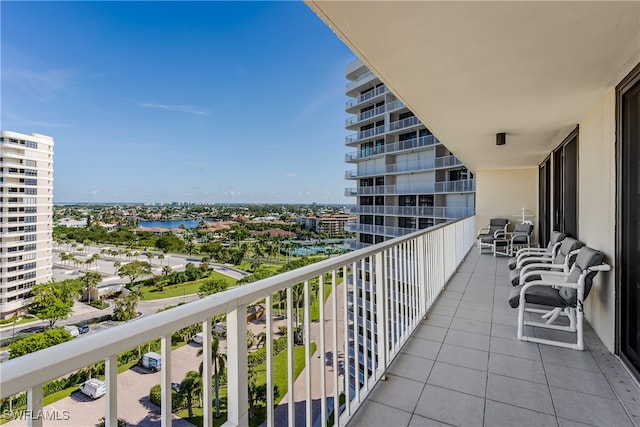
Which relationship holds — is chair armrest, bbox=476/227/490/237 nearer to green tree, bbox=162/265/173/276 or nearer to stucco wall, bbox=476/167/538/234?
stucco wall, bbox=476/167/538/234

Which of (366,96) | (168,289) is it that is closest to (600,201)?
(168,289)

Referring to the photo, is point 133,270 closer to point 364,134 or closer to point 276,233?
point 276,233

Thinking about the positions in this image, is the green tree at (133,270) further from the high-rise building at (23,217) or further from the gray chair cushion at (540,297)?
the gray chair cushion at (540,297)

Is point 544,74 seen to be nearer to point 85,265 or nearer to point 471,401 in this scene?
point 471,401

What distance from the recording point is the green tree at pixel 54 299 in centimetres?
210

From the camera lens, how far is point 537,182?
8.20 meters

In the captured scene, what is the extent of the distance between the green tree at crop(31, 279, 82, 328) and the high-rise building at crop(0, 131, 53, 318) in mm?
122

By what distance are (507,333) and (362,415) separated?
1954 millimetres

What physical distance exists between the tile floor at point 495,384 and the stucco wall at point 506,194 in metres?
6.15

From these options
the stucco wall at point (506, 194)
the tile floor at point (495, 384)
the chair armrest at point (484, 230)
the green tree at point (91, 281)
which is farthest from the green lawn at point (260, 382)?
the stucco wall at point (506, 194)

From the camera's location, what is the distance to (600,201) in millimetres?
2908

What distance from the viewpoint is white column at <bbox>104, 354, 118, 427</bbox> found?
0.65 m

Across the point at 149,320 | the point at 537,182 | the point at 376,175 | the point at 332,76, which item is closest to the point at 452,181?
the point at 376,175

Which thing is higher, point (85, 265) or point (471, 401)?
point (85, 265)
